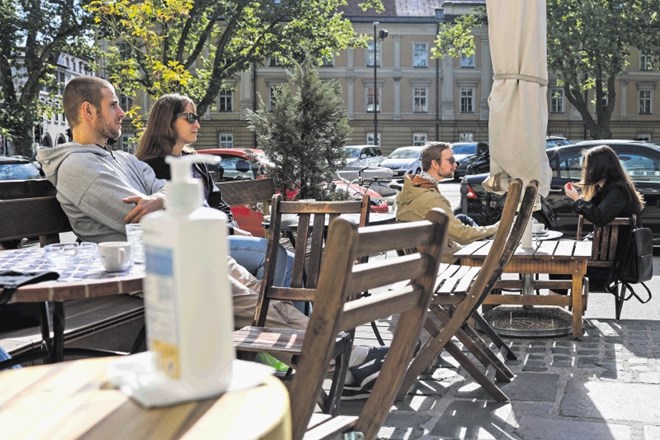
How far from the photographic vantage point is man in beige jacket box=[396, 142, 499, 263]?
583cm

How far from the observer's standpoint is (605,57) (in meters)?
33.3

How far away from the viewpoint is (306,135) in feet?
40.5

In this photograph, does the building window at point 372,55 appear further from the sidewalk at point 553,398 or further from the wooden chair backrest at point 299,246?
the wooden chair backrest at point 299,246

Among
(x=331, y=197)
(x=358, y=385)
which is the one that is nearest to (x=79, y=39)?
Answer: (x=331, y=197)

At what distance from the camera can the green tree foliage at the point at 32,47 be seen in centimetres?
2606

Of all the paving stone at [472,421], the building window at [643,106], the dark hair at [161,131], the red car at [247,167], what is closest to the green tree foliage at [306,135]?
the red car at [247,167]

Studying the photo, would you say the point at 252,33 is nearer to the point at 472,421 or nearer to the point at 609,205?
the point at 609,205

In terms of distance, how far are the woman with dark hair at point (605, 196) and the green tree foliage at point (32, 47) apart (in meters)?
21.8

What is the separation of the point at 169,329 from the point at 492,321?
5.27 metres

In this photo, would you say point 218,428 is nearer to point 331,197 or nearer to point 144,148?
point 144,148

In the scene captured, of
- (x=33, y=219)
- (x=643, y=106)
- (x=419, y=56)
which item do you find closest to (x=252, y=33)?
(x=33, y=219)

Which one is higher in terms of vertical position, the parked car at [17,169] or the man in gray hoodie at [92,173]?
the man in gray hoodie at [92,173]

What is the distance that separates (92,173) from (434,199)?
2.72 meters

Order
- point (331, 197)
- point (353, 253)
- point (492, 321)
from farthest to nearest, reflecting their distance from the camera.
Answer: point (331, 197) → point (492, 321) → point (353, 253)
